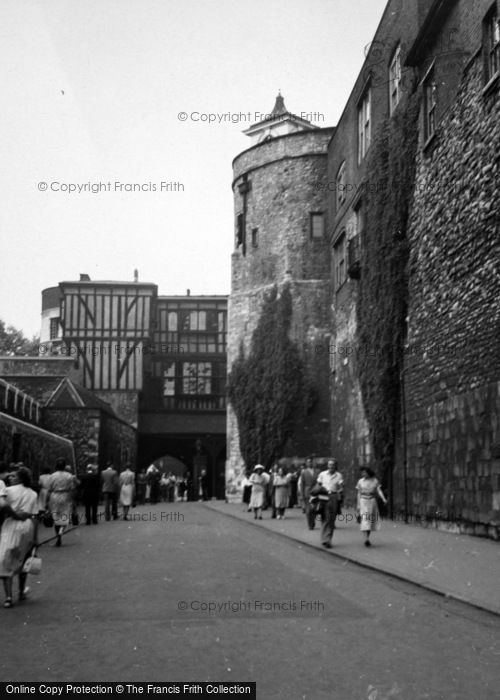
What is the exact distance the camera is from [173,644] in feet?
19.2

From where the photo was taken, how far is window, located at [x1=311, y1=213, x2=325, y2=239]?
34.5m

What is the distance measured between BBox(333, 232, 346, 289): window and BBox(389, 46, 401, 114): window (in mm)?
7210

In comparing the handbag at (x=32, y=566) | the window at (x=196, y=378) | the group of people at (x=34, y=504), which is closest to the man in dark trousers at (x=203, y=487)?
the window at (x=196, y=378)

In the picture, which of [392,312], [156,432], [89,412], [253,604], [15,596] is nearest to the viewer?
[253,604]

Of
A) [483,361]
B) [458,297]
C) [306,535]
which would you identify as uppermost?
[458,297]

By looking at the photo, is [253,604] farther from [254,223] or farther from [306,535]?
[254,223]

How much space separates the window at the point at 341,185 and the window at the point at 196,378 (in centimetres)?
2205

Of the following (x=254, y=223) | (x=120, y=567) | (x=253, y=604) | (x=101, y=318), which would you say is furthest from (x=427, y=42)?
(x=101, y=318)

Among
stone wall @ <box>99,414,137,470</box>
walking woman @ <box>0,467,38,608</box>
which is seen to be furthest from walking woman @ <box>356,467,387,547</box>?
stone wall @ <box>99,414,137,470</box>

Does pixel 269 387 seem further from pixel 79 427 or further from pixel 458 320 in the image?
pixel 458 320

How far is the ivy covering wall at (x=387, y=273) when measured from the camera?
2006 centimetres

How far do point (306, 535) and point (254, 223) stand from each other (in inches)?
882

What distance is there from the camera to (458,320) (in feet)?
52.2

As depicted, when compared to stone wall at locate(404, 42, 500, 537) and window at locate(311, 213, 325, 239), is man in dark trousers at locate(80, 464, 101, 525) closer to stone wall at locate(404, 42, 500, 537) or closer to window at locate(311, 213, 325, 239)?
stone wall at locate(404, 42, 500, 537)
